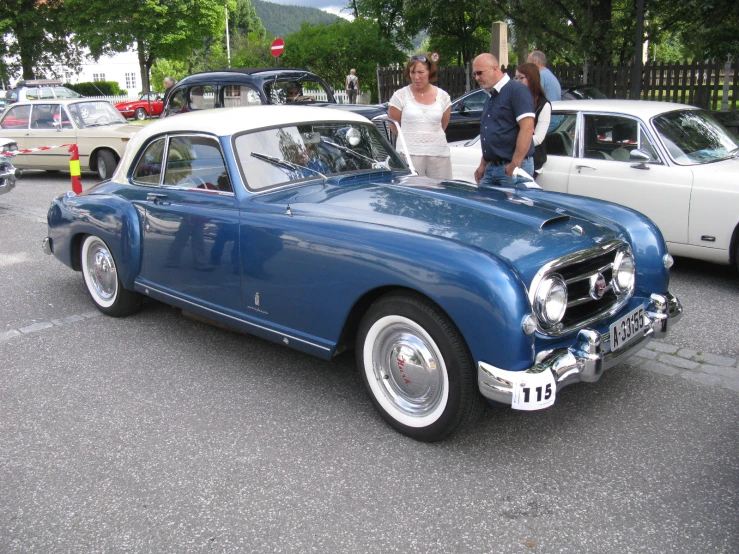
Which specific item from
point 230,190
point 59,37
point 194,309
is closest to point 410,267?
point 230,190

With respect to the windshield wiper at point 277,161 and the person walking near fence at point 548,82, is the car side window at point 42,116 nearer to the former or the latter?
the person walking near fence at point 548,82

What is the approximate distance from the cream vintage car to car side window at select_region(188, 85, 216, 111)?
59.5 inches

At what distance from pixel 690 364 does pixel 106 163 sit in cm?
1049

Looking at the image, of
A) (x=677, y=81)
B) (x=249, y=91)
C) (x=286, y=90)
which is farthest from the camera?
(x=677, y=81)

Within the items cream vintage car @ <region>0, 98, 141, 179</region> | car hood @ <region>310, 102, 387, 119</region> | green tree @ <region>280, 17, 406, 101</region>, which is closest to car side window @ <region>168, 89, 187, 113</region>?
cream vintage car @ <region>0, 98, 141, 179</region>

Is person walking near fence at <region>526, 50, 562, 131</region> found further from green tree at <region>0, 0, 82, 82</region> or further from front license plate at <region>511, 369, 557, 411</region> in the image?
green tree at <region>0, 0, 82, 82</region>

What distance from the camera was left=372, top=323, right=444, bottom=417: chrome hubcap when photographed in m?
3.21

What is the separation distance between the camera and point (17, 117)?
513 inches

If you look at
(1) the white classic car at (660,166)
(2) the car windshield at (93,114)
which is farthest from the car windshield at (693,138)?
(2) the car windshield at (93,114)

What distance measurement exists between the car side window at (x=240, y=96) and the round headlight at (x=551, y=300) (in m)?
7.76

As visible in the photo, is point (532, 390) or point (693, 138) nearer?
point (532, 390)

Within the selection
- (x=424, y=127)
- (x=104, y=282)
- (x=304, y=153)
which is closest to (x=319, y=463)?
(x=304, y=153)

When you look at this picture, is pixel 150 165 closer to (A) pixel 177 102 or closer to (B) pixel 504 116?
(B) pixel 504 116

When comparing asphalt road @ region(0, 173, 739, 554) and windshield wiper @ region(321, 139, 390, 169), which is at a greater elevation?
windshield wiper @ region(321, 139, 390, 169)
